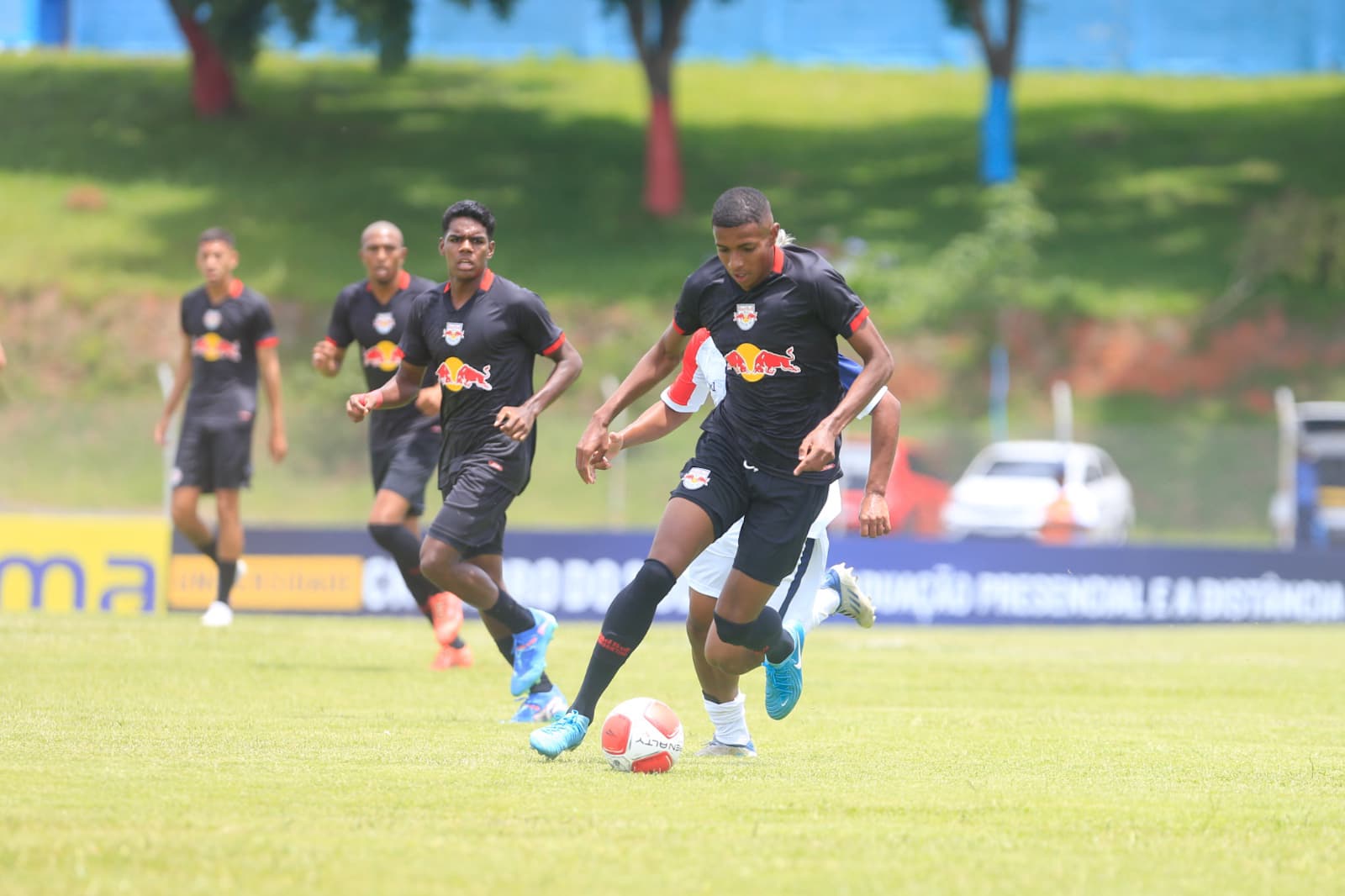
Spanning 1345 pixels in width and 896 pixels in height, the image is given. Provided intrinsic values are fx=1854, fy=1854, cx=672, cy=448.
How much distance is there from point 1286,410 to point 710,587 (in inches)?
682

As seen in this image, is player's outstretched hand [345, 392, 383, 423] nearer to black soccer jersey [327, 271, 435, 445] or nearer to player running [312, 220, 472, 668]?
player running [312, 220, 472, 668]

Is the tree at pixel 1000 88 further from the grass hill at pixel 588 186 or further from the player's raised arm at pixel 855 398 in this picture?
the player's raised arm at pixel 855 398

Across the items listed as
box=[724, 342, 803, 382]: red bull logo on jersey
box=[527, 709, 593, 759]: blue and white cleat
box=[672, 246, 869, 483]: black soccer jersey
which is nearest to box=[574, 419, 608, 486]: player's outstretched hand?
box=[672, 246, 869, 483]: black soccer jersey

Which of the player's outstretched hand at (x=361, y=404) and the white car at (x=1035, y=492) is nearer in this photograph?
the player's outstretched hand at (x=361, y=404)

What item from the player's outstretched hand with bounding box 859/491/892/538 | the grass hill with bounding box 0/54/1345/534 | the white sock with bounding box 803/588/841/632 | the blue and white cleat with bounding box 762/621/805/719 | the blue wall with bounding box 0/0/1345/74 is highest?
the blue wall with bounding box 0/0/1345/74

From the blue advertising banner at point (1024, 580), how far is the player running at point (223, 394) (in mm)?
4874

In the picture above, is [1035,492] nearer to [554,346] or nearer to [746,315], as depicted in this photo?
[554,346]

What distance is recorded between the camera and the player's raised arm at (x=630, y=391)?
741 cm

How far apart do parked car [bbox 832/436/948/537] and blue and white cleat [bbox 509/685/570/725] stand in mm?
13739

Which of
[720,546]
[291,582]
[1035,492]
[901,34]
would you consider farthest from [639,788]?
[901,34]

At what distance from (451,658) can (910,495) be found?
11.9 metres

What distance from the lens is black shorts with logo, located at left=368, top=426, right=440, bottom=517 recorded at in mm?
11250

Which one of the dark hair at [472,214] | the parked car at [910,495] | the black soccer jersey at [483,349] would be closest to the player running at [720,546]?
the black soccer jersey at [483,349]

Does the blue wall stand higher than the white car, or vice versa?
the blue wall
